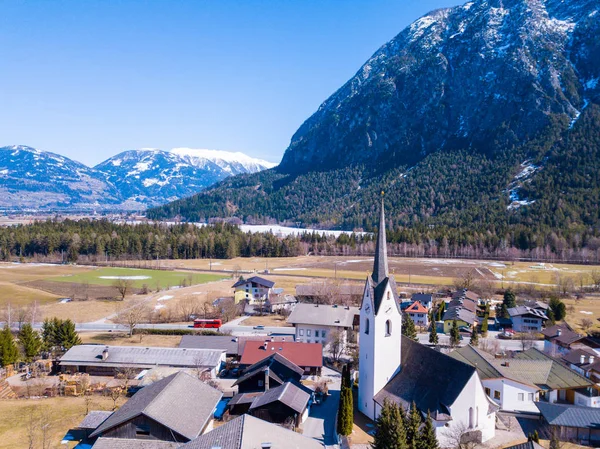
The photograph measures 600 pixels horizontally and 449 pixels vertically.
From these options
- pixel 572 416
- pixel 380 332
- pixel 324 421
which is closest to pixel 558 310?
pixel 572 416

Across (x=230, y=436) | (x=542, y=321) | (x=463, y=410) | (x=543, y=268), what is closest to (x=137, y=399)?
(x=230, y=436)

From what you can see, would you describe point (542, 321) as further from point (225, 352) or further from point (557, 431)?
point (225, 352)

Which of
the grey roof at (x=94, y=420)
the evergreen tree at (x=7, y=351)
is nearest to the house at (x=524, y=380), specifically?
the grey roof at (x=94, y=420)

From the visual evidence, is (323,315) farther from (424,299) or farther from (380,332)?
(380,332)

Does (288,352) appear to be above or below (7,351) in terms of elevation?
below

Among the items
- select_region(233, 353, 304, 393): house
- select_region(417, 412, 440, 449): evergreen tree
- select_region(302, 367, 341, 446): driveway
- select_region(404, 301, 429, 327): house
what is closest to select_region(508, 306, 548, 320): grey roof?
select_region(404, 301, 429, 327): house

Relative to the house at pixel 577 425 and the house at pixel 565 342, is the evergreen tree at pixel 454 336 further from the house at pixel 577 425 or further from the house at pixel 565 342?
the house at pixel 577 425
